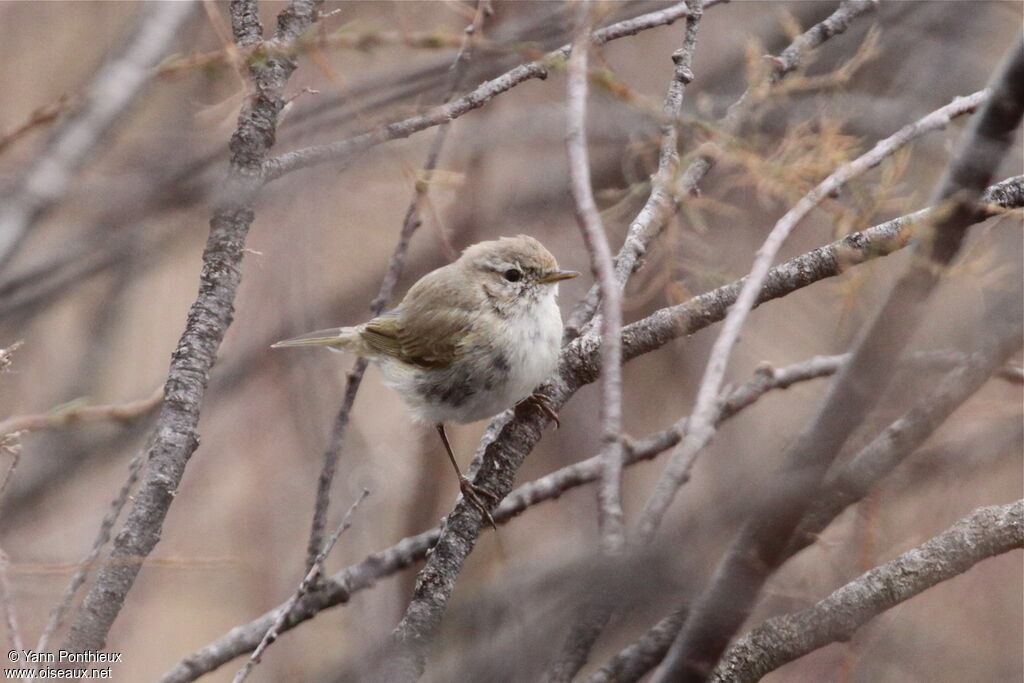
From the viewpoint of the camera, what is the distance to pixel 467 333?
3.80 meters

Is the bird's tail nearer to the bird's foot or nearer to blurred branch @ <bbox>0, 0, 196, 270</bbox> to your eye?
the bird's foot

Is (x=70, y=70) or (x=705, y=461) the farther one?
(x=70, y=70)

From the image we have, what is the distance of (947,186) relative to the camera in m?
1.26

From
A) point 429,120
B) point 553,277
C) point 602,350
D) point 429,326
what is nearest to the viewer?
point 602,350

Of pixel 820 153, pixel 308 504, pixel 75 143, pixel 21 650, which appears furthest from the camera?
pixel 308 504

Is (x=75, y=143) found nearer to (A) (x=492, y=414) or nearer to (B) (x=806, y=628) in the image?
(B) (x=806, y=628)

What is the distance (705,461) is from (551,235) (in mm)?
1580

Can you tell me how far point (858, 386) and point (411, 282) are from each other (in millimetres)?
4251

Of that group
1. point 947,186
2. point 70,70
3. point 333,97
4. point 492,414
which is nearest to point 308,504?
point 492,414

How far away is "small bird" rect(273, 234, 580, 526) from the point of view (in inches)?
140

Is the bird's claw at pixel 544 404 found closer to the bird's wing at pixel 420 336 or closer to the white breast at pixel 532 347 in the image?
the white breast at pixel 532 347

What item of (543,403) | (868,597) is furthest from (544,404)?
(868,597)

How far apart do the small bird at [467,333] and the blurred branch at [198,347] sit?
1080 mm

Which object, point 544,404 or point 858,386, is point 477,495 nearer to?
point 544,404
